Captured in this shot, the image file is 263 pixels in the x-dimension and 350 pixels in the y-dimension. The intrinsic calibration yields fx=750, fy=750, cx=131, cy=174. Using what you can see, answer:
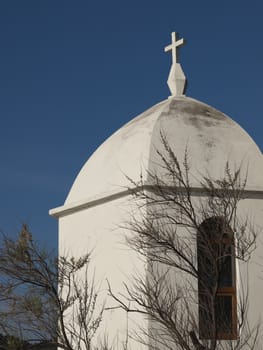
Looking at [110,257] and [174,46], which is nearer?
[110,257]

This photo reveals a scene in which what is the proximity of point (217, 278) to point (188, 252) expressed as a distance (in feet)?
5.18

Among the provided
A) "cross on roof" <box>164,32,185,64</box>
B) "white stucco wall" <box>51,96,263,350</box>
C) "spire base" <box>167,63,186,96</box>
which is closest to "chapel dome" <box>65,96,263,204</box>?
"white stucco wall" <box>51,96,263,350</box>

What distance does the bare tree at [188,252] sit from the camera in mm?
9817

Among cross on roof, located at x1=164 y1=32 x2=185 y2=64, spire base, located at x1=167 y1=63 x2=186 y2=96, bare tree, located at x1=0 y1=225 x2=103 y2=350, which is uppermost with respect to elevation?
cross on roof, located at x1=164 y1=32 x2=185 y2=64

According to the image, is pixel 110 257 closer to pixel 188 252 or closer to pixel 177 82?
pixel 188 252

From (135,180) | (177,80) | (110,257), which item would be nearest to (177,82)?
(177,80)

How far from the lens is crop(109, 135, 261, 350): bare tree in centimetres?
982

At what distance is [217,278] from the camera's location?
8898mm

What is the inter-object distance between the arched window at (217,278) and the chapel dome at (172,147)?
94cm

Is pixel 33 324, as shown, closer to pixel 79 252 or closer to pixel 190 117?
pixel 79 252

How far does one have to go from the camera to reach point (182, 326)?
9.38 meters

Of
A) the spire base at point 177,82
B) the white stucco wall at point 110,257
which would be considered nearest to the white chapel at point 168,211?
the white stucco wall at point 110,257

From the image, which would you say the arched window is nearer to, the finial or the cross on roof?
the finial

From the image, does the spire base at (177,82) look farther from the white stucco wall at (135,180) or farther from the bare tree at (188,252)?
the bare tree at (188,252)
